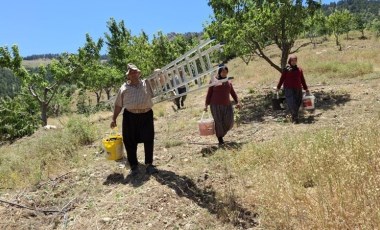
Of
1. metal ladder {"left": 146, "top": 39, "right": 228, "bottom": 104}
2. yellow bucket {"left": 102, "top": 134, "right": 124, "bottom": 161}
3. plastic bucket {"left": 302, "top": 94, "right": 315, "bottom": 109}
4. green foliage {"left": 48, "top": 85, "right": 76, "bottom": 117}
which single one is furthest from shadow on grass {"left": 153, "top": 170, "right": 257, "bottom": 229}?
green foliage {"left": 48, "top": 85, "right": 76, "bottom": 117}

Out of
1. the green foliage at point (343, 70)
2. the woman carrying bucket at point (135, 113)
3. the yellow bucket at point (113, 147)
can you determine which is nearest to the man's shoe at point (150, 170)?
the woman carrying bucket at point (135, 113)

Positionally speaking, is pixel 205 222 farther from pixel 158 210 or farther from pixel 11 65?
pixel 11 65

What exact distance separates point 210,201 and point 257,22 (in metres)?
8.38

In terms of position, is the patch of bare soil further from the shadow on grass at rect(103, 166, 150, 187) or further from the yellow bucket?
the yellow bucket

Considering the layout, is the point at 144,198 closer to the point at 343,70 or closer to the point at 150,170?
the point at 150,170

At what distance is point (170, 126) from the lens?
1199 centimetres

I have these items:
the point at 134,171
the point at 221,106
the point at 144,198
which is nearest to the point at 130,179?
the point at 134,171

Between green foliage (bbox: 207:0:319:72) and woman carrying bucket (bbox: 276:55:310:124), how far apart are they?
119 inches

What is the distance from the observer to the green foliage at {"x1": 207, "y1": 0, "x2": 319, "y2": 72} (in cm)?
1244

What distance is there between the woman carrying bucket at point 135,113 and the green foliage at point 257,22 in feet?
21.6

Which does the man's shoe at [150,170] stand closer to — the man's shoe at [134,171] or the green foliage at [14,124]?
the man's shoe at [134,171]

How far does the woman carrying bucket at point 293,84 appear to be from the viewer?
9609 millimetres

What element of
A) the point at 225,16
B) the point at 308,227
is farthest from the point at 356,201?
the point at 225,16

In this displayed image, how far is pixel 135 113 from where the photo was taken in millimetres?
6559
